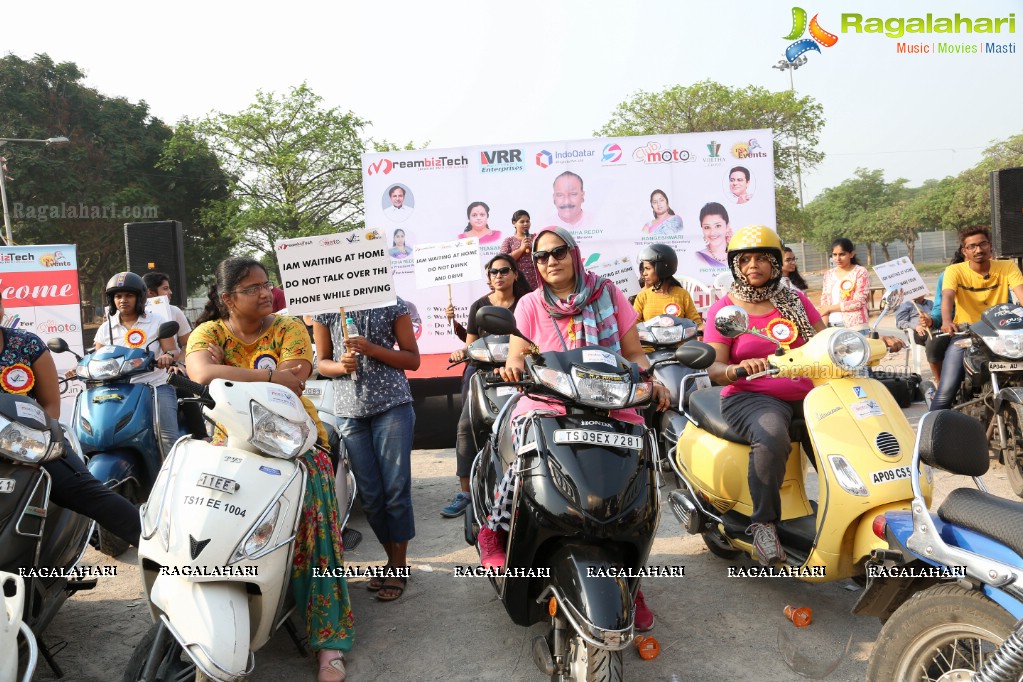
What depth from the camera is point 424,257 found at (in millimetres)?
6969

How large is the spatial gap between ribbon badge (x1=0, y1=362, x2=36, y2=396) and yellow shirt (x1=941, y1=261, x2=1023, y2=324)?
649 cm

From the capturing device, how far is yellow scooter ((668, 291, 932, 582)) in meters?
3.18

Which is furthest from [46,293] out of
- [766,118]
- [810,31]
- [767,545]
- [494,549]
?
[766,118]

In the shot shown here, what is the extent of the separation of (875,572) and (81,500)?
3.30 m

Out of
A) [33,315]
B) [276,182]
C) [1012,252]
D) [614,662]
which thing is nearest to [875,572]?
[614,662]

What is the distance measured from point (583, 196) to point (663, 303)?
5.49 metres

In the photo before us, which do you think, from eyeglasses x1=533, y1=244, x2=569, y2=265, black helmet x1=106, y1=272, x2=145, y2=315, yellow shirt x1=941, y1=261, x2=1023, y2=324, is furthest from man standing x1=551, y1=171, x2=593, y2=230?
eyeglasses x1=533, y1=244, x2=569, y2=265

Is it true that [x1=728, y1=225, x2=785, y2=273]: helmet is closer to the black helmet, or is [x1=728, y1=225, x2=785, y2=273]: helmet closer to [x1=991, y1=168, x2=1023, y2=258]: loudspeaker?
the black helmet

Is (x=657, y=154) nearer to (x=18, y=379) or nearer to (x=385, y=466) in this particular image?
(x=385, y=466)

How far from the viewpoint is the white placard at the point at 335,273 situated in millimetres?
3859

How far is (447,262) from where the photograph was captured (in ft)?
22.6

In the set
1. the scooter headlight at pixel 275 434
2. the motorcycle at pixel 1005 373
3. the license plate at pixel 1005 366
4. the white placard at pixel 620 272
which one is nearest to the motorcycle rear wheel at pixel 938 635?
the scooter headlight at pixel 275 434

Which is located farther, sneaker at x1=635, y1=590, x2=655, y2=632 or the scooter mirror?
sneaker at x1=635, y1=590, x2=655, y2=632

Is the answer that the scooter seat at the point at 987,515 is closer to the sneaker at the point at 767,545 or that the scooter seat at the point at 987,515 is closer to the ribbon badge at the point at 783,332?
the sneaker at the point at 767,545
